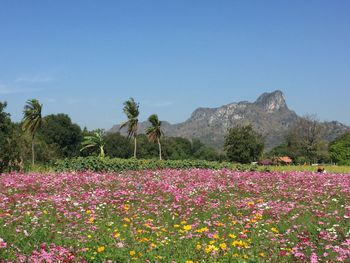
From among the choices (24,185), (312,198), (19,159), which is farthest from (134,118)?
(312,198)

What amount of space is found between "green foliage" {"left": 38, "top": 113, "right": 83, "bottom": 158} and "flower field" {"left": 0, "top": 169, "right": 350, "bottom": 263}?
73951mm

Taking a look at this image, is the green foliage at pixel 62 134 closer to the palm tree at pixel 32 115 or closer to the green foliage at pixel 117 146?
the green foliage at pixel 117 146

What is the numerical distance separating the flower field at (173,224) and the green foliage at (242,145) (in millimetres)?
50078

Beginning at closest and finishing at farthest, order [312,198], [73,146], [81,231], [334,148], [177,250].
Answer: [177,250] < [81,231] < [312,198] < [334,148] < [73,146]

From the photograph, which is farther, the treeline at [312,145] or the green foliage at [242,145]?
the treeline at [312,145]

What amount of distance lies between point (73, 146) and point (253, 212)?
85348 mm

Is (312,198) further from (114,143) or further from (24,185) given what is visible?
(114,143)

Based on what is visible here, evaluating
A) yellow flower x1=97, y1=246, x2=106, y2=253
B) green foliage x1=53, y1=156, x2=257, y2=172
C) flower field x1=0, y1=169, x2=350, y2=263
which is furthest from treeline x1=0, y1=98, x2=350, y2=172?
yellow flower x1=97, y1=246, x2=106, y2=253

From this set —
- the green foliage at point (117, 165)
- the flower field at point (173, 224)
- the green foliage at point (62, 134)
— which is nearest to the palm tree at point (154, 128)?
the green foliage at point (117, 165)

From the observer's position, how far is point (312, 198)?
45.3ft

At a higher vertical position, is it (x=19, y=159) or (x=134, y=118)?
(x=134, y=118)

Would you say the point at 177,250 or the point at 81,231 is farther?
the point at 81,231

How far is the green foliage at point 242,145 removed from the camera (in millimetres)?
66750

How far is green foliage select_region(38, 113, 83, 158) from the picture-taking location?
8838 centimetres
